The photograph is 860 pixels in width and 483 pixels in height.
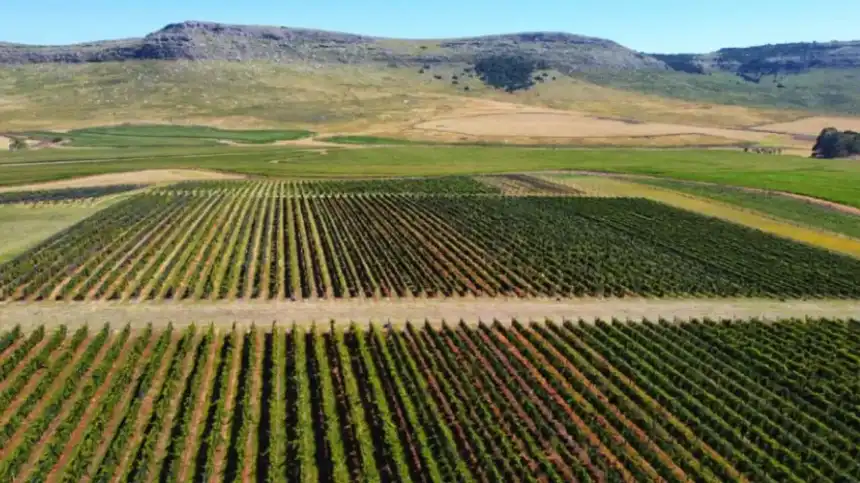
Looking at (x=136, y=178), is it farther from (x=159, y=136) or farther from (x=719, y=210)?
(x=719, y=210)

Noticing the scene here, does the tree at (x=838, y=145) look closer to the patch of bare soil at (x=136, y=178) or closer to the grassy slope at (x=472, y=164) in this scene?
the grassy slope at (x=472, y=164)

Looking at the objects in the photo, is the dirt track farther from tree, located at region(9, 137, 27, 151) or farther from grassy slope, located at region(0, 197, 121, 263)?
tree, located at region(9, 137, 27, 151)

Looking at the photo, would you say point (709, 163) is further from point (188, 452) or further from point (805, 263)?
point (188, 452)

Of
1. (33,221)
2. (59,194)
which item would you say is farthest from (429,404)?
(59,194)

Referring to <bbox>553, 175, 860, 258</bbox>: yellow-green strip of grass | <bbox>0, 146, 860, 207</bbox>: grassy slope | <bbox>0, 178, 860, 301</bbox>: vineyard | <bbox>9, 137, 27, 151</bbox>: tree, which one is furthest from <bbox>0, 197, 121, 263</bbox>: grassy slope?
<bbox>9, 137, 27, 151</bbox>: tree

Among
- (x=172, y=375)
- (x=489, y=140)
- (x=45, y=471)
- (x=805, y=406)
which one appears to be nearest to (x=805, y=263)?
(x=805, y=406)

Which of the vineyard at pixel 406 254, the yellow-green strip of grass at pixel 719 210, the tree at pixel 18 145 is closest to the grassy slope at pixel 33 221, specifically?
the vineyard at pixel 406 254
